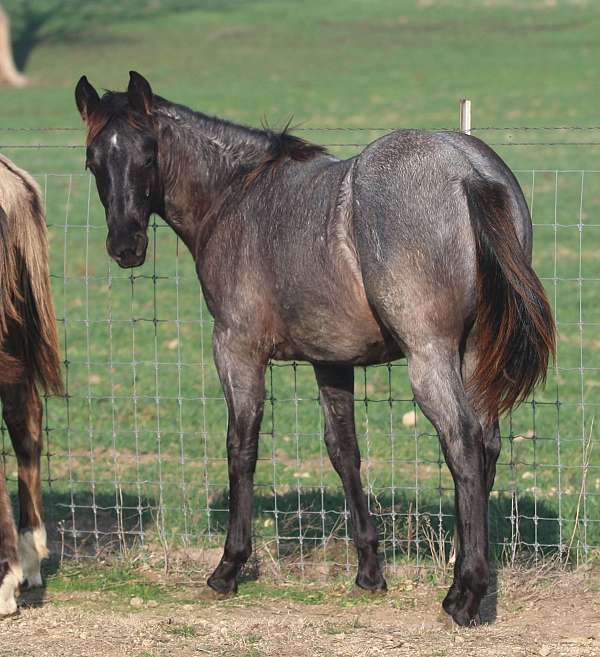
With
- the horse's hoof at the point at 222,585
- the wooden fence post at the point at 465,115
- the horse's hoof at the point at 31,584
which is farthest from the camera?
the wooden fence post at the point at 465,115

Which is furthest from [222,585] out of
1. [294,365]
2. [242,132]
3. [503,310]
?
[242,132]

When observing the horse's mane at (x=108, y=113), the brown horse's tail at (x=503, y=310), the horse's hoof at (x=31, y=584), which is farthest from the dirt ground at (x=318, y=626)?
the horse's mane at (x=108, y=113)

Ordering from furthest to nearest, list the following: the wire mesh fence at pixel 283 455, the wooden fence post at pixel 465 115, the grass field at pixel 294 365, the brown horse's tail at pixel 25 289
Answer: the grass field at pixel 294 365 < the wire mesh fence at pixel 283 455 < the wooden fence post at pixel 465 115 < the brown horse's tail at pixel 25 289

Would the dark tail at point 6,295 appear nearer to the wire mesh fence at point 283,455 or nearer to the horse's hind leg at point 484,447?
the wire mesh fence at point 283,455

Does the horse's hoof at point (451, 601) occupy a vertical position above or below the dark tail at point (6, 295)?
below

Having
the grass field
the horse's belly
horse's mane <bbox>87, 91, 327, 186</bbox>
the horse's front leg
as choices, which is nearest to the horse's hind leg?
the horse's belly

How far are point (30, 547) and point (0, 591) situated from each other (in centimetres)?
60

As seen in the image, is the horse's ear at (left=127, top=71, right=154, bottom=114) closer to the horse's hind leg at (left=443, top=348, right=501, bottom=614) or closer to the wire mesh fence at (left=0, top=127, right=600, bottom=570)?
the wire mesh fence at (left=0, top=127, right=600, bottom=570)

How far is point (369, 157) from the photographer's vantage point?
5031 mm

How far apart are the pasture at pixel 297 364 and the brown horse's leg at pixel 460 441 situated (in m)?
0.94

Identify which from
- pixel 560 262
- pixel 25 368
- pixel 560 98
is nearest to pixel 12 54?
pixel 560 98

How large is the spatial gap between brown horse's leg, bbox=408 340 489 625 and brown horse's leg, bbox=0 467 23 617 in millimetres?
1941

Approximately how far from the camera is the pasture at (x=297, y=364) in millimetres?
6430

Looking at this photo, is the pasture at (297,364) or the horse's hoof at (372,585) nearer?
the horse's hoof at (372,585)
